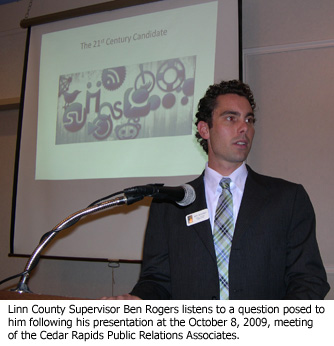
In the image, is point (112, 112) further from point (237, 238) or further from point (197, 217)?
point (237, 238)

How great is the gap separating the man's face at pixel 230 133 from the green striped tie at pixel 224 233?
13 centimetres

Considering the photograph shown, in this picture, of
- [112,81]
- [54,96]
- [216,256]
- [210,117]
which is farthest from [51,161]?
[216,256]

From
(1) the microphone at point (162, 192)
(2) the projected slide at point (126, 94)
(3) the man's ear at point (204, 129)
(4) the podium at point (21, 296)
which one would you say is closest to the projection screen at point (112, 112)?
(2) the projected slide at point (126, 94)

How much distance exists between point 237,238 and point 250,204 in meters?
0.17

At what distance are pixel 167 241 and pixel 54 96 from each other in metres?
1.93

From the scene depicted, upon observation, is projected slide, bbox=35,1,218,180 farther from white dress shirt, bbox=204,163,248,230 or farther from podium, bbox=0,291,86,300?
podium, bbox=0,291,86,300

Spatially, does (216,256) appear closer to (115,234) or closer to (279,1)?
(115,234)

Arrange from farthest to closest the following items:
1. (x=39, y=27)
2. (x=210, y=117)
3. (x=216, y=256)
Result: (x=39, y=27), (x=210, y=117), (x=216, y=256)

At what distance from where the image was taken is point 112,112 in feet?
10.00

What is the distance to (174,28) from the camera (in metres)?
2.93

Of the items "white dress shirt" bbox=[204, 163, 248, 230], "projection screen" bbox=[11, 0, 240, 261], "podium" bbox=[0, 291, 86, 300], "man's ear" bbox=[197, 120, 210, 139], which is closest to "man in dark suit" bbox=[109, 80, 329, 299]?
"white dress shirt" bbox=[204, 163, 248, 230]

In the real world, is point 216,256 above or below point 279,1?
below

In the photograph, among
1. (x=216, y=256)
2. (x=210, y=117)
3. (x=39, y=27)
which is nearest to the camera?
(x=216, y=256)

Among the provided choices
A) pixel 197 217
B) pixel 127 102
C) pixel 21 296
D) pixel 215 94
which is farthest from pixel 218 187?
pixel 127 102
